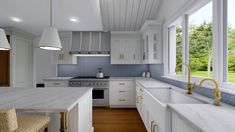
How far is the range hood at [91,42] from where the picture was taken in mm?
4637

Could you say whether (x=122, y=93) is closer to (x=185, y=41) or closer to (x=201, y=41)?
(x=185, y=41)

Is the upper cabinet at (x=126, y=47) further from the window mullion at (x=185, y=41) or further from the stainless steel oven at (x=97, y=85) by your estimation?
the window mullion at (x=185, y=41)

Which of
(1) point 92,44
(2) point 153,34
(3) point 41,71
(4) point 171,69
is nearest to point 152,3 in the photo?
(2) point 153,34

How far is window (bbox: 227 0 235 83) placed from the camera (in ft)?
4.83

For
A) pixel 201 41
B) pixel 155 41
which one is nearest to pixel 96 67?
pixel 155 41

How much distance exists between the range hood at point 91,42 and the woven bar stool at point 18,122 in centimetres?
334

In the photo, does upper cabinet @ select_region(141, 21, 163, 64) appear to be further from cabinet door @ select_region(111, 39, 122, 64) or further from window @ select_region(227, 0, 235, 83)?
window @ select_region(227, 0, 235, 83)

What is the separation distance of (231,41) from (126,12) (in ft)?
9.23

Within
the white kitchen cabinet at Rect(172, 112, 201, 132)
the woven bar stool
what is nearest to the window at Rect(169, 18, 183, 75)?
the white kitchen cabinet at Rect(172, 112, 201, 132)

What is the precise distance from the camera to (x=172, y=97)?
90.9 inches

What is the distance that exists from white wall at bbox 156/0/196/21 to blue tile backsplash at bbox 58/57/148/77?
184cm

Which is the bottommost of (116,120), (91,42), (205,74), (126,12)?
(116,120)

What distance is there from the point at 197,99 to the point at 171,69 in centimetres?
151

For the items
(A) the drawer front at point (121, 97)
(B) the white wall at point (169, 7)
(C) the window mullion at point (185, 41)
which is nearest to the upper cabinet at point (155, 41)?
(B) the white wall at point (169, 7)
